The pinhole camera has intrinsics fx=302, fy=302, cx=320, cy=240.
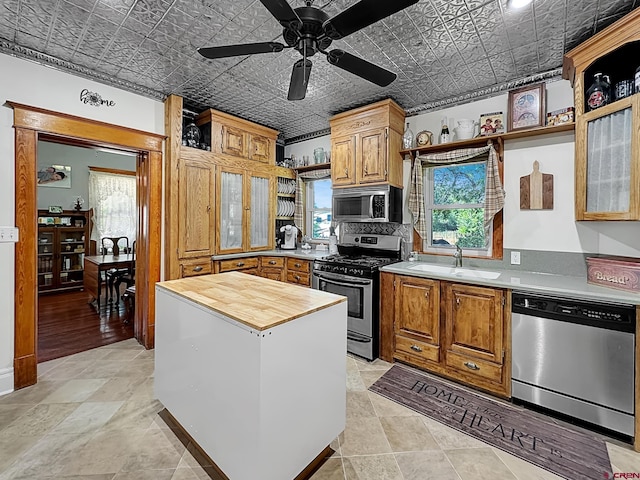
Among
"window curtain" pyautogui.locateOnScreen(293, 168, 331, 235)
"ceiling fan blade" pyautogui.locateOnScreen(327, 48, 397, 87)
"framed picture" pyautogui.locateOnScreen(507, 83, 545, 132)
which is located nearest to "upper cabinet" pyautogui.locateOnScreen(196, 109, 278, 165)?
"window curtain" pyautogui.locateOnScreen(293, 168, 331, 235)

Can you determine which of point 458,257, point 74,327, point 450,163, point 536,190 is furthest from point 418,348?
point 74,327

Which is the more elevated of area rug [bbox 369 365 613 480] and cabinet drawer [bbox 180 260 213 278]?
cabinet drawer [bbox 180 260 213 278]

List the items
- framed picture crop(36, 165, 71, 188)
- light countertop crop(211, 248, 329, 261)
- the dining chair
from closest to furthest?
light countertop crop(211, 248, 329, 261), the dining chair, framed picture crop(36, 165, 71, 188)

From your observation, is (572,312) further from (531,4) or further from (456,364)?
(531,4)

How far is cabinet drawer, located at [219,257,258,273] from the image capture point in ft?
12.2

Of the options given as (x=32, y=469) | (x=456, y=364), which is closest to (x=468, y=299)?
(x=456, y=364)

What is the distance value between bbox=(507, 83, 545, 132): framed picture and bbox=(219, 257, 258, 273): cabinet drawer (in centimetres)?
320

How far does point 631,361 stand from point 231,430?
2384mm

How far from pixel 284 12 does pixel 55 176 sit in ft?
21.4

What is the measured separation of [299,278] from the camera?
3.89 metres

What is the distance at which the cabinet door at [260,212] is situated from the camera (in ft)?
13.4

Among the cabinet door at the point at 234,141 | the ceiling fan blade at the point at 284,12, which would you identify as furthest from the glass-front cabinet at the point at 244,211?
the ceiling fan blade at the point at 284,12

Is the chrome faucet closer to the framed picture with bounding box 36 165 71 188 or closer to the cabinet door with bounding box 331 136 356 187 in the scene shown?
the cabinet door with bounding box 331 136 356 187

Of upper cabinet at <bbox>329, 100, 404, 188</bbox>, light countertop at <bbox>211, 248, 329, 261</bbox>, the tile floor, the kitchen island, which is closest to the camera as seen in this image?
the kitchen island
